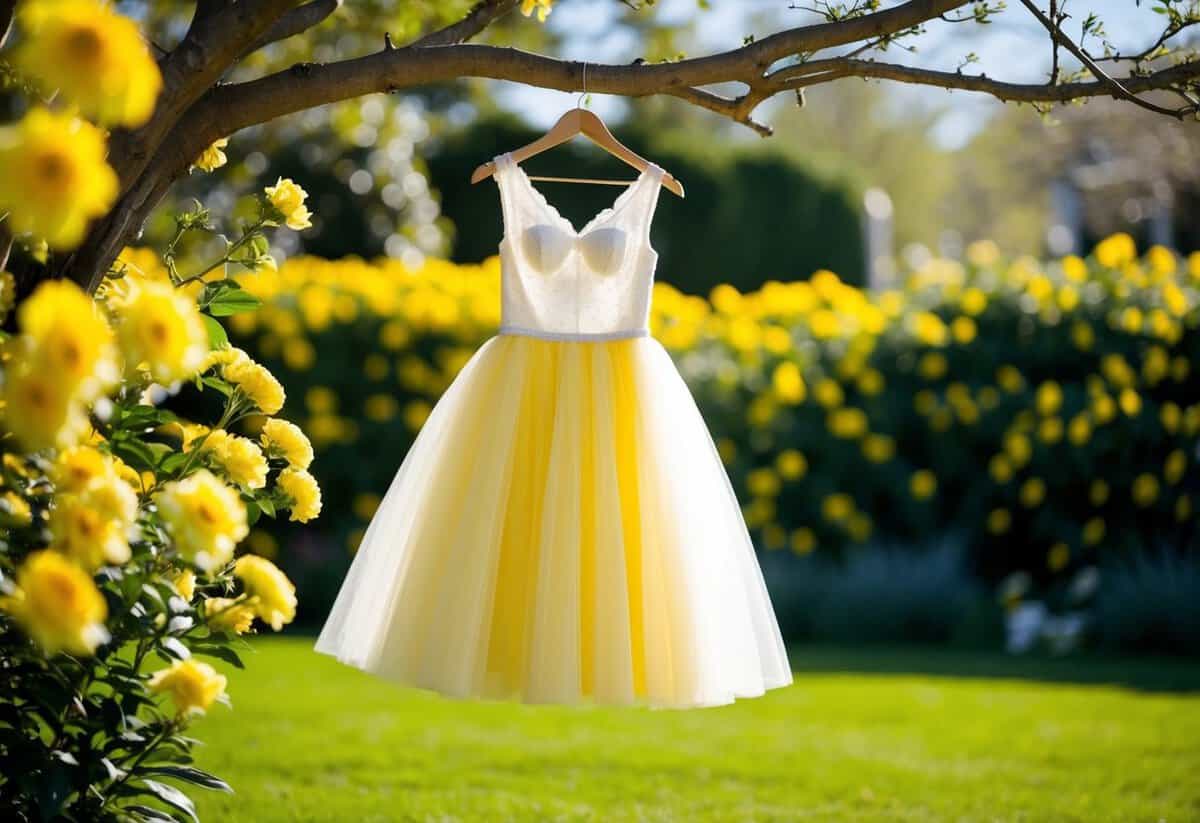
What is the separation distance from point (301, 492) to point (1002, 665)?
13.9 ft

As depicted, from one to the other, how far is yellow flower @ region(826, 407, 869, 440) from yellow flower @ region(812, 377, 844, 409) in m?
0.05

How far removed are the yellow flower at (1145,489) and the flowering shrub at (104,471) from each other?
4906 mm

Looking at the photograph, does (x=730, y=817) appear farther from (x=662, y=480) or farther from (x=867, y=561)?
(x=867, y=561)

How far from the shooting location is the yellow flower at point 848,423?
6.47m

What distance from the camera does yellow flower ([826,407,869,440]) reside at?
647 cm

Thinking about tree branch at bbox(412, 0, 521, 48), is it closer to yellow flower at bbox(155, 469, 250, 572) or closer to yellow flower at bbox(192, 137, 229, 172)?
yellow flower at bbox(192, 137, 229, 172)

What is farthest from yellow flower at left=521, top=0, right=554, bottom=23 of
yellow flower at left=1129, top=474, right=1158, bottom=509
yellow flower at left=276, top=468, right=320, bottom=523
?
yellow flower at left=1129, top=474, right=1158, bottom=509

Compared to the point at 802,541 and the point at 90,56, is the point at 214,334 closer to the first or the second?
the point at 90,56

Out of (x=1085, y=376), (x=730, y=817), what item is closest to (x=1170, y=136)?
(x=1085, y=376)

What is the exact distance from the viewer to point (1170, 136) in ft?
46.3

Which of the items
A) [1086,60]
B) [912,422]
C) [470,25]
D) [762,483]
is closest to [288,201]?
[470,25]

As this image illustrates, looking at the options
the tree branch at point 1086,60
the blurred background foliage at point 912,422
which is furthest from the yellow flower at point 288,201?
the blurred background foliage at point 912,422

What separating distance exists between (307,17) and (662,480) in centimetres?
117

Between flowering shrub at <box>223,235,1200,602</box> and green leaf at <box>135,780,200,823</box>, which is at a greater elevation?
flowering shrub at <box>223,235,1200,602</box>
